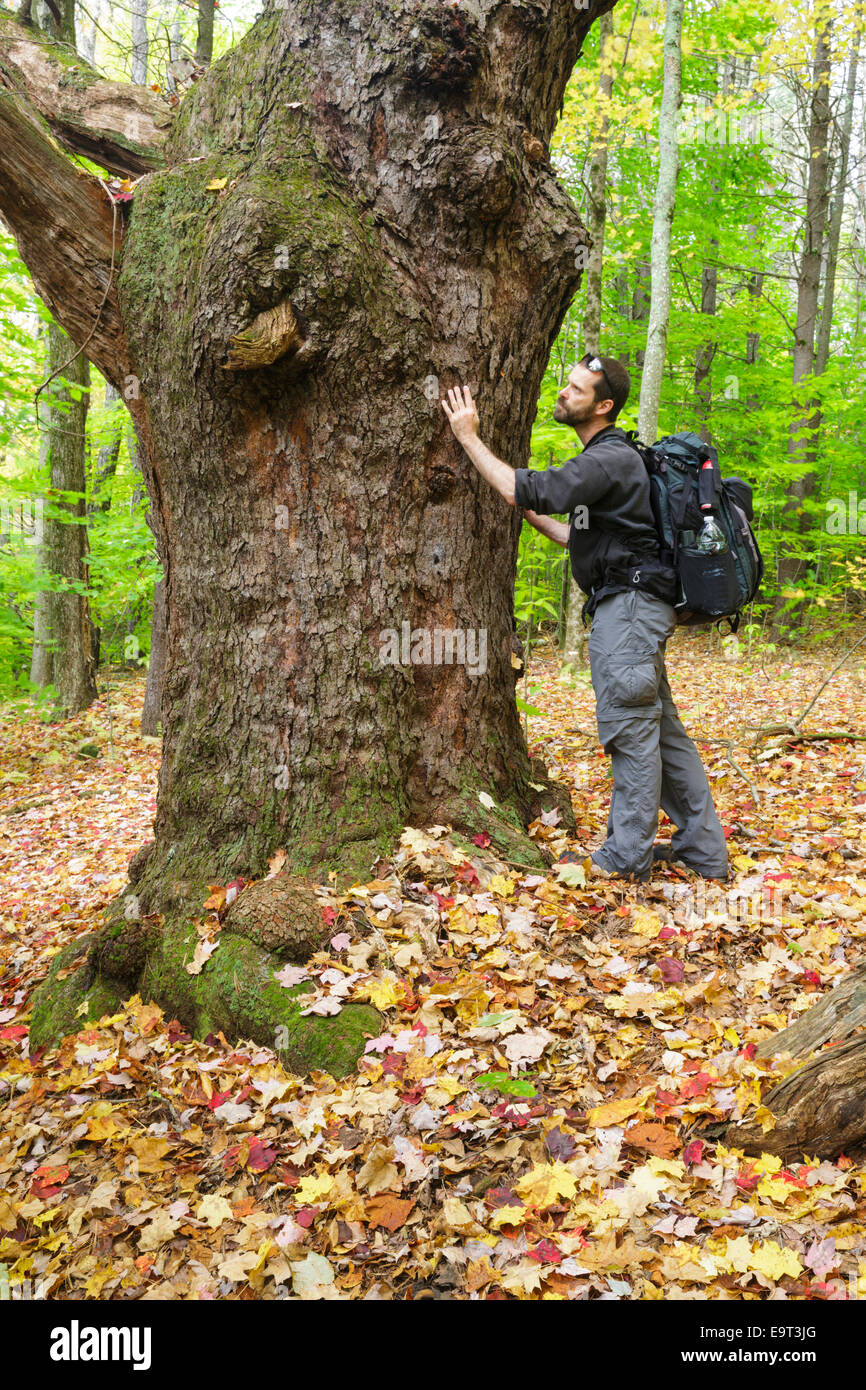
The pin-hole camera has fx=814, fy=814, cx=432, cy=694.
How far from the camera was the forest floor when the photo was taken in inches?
83.3

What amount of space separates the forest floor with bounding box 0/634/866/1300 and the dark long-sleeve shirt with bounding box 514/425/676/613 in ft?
4.27

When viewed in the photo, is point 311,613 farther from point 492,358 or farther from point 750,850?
point 750,850

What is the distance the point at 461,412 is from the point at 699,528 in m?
1.25

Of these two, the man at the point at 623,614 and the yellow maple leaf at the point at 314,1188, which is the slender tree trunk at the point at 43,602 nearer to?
the man at the point at 623,614

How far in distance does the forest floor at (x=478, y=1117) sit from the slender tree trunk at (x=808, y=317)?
1101 cm

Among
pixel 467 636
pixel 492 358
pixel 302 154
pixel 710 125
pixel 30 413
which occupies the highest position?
pixel 710 125

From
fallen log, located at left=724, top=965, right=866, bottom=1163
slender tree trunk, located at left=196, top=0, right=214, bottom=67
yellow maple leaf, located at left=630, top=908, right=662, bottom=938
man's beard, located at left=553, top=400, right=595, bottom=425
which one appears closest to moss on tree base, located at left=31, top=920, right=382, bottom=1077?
yellow maple leaf, located at left=630, top=908, right=662, bottom=938

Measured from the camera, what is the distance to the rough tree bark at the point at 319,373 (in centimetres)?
320

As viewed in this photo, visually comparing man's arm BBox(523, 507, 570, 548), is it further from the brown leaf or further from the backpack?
the brown leaf

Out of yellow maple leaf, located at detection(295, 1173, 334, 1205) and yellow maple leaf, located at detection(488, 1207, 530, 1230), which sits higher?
yellow maple leaf, located at detection(488, 1207, 530, 1230)

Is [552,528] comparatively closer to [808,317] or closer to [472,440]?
[472,440]
